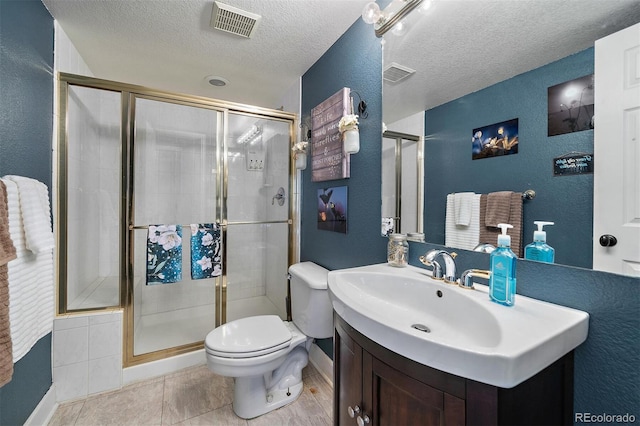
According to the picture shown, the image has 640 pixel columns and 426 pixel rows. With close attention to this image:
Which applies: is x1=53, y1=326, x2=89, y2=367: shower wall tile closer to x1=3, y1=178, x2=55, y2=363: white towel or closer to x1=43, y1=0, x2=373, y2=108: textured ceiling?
x1=3, y1=178, x2=55, y2=363: white towel

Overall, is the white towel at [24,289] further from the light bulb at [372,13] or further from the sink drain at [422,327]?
the light bulb at [372,13]

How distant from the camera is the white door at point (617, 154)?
0.62 meters

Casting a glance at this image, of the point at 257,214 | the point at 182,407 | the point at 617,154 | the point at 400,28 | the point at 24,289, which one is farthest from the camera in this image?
the point at 257,214

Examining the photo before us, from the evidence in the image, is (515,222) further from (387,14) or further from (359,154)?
(387,14)

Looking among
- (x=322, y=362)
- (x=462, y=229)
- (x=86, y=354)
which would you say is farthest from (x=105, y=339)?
(x=462, y=229)

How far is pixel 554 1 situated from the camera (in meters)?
0.75

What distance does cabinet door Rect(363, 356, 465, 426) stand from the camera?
1.92ft

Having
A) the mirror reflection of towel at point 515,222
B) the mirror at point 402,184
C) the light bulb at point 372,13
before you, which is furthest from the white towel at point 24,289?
the mirror reflection of towel at point 515,222

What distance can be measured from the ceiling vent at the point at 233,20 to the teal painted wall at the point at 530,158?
1.26 meters

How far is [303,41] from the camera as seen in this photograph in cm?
177

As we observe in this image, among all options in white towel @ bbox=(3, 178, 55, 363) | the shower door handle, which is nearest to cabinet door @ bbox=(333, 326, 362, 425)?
white towel @ bbox=(3, 178, 55, 363)

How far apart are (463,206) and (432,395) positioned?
0.66 m

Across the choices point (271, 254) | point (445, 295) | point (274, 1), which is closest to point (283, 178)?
point (271, 254)

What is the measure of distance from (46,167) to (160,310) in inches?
49.8
